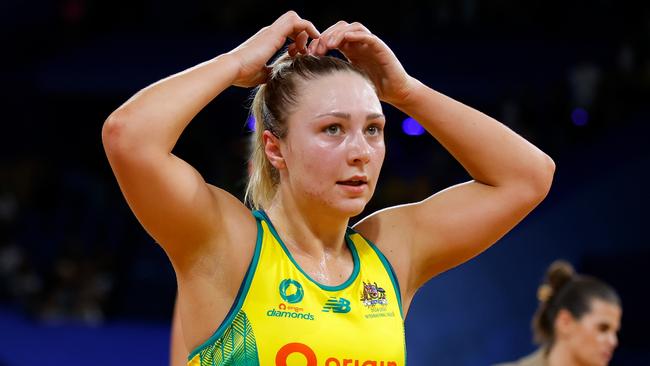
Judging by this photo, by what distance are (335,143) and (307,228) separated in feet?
0.79

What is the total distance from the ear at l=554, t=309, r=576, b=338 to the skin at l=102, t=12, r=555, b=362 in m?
1.92

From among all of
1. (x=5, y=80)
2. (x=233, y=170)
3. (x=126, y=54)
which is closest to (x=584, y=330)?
(x=233, y=170)

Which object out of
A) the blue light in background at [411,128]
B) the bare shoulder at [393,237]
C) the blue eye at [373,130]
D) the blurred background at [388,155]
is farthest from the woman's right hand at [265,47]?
the blue light in background at [411,128]

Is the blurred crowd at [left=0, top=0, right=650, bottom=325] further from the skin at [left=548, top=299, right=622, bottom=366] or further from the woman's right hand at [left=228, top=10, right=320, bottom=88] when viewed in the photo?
the woman's right hand at [left=228, top=10, right=320, bottom=88]

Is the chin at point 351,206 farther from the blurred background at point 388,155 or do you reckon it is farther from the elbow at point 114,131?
the blurred background at point 388,155

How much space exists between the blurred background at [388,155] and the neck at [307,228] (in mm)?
3881

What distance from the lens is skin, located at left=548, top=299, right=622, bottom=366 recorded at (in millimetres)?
4121

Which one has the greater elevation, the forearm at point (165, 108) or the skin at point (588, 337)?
the forearm at point (165, 108)

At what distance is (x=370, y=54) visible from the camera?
7.44 feet

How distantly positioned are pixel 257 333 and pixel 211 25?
763cm

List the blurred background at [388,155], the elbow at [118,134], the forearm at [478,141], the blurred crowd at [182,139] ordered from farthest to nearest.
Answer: the blurred crowd at [182,139] < the blurred background at [388,155] < the forearm at [478,141] < the elbow at [118,134]

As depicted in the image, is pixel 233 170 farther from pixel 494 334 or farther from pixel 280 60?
pixel 280 60

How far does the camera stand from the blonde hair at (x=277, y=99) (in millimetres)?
2201

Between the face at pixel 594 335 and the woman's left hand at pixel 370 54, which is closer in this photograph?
the woman's left hand at pixel 370 54
